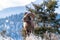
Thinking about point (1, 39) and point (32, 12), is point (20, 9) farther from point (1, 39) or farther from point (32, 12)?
point (1, 39)

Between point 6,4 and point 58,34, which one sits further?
point 6,4

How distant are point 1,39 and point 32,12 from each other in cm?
136

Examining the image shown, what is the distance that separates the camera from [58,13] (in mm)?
8000

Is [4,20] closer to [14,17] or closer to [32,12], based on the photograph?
[14,17]

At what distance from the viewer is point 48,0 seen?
8156 millimetres

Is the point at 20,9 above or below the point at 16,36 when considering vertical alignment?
above

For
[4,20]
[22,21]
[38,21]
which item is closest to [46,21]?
[38,21]

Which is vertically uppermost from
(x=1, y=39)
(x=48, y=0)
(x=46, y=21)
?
(x=48, y=0)

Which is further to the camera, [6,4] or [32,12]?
[6,4]

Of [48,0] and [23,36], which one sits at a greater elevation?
[48,0]

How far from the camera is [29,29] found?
8062 mm

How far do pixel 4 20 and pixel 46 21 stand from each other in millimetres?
1406

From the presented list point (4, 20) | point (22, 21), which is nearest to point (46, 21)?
point (22, 21)

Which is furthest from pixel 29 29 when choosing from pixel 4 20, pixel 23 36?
pixel 4 20
